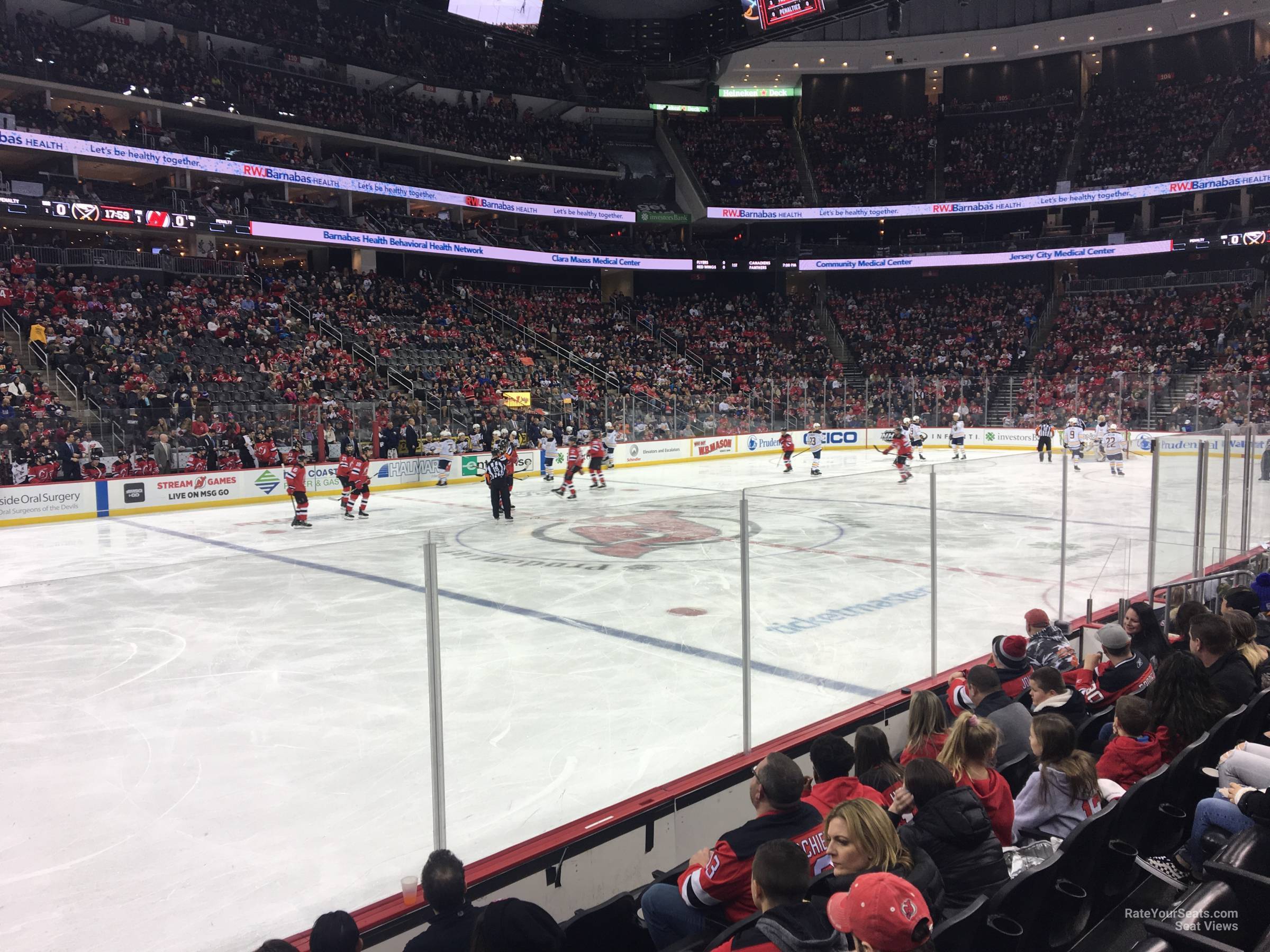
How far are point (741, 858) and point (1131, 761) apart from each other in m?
2.06

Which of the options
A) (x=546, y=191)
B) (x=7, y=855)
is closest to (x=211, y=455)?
(x=7, y=855)

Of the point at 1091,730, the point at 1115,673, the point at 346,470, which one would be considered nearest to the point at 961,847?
the point at 1091,730

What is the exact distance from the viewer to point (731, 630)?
4992 millimetres

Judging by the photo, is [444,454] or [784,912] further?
[444,454]

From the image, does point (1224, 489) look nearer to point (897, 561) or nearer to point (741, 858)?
point (897, 561)

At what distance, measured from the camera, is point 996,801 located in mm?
3314

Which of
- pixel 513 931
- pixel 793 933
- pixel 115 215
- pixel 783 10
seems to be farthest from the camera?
pixel 783 10

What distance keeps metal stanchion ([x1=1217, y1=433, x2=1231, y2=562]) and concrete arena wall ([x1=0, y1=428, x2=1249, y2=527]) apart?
346 millimetres

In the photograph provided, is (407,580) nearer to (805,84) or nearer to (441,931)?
(441,931)

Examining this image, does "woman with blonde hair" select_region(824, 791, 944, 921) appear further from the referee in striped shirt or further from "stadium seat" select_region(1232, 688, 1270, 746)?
the referee in striped shirt

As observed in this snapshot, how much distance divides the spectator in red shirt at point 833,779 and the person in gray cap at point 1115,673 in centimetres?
192

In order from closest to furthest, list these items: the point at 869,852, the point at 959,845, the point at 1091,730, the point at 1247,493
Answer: the point at 869,852 < the point at 959,845 < the point at 1091,730 < the point at 1247,493

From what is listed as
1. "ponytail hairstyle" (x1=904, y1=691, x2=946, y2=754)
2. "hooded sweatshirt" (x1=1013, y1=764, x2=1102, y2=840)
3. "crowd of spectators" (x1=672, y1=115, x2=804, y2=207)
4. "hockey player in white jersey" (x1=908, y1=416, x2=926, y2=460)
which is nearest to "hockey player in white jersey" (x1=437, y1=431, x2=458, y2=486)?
"hockey player in white jersey" (x1=908, y1=416, x2=926, y2=460)

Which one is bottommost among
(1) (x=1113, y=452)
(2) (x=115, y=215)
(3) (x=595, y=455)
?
(3) (x=595, y=455)
